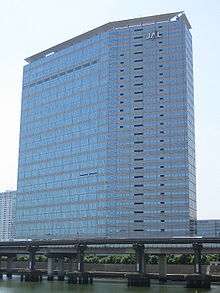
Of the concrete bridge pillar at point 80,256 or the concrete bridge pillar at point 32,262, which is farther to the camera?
the concrete bridge pillar at point 32,262

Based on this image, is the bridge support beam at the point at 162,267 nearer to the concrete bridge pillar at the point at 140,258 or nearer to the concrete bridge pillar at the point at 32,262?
the concrete bridge pillar at the point at 140,258

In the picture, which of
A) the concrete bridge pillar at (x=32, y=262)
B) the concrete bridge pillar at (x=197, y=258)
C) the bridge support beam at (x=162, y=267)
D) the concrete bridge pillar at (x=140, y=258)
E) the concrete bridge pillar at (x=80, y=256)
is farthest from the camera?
the concrete bridge pillar at (x=32, y=262)

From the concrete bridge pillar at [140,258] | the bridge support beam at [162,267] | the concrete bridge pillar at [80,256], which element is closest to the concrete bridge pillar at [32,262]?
the concrete bridge pillar at [80,256]

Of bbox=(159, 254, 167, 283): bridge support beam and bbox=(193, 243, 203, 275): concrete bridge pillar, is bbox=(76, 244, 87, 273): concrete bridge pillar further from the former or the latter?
bbox=(193, 243, 203, 275): concrete bridge pillar

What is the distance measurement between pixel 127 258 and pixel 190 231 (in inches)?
1754

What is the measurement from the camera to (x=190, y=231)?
637 feet

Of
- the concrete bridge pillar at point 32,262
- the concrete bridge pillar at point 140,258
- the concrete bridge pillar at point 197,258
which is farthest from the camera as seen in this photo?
the concrete bridge pillar at point 32,262

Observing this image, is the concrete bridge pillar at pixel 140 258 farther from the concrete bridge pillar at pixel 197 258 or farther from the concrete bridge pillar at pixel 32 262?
the concrete bridge pillar at pixel 32 262

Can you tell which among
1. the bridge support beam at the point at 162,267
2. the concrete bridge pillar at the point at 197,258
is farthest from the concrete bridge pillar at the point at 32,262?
the concrete bridge pillar at the point at 197,258

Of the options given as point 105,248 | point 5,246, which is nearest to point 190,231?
point 105,248

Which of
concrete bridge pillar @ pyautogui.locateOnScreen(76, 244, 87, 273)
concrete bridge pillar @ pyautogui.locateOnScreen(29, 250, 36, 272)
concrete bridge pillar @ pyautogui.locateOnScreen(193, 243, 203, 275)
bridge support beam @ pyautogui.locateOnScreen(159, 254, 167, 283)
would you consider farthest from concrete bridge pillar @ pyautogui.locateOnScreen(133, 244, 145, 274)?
concrete bridge pillar @ pyautogui.locateOnScreen(29, 250, 36, 272)

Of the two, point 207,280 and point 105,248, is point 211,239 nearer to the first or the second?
point 207,280

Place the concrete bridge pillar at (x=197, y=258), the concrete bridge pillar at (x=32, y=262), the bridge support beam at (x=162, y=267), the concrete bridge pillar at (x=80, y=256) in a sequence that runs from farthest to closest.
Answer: the concrete bridge pillar at (x=32, y=262) → the concrete bridge pillar at (x=80, y=256) → the bridge support beam at (x=162, y=267) → the concrete bridge pillar at (x=197, y=258)

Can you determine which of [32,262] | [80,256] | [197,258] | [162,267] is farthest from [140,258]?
[32,262]
